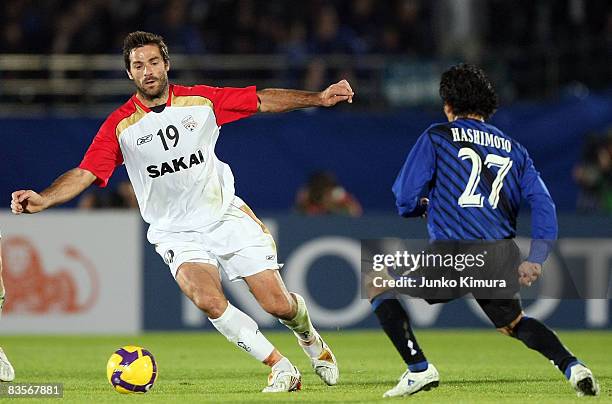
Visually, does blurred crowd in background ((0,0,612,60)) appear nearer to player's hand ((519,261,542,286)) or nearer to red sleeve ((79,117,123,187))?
red sleeve ((79,117,123,187))

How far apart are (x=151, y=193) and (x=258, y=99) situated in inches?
36.6

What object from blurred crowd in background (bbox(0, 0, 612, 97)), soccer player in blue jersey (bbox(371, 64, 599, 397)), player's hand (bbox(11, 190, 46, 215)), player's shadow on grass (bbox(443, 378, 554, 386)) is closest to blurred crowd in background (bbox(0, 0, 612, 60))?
blurred crowd in background (bbox(0, 0, 612, 97))

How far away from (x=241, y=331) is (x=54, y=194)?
1.46m

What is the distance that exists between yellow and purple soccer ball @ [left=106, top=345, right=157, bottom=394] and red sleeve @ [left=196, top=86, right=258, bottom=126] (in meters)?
1.62

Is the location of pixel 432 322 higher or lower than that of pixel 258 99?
lower

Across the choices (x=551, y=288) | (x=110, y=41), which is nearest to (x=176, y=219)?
(x=551, y=288)

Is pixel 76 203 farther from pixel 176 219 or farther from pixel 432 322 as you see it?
pixel 176 219

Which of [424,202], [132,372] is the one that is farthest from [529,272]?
[132,372]

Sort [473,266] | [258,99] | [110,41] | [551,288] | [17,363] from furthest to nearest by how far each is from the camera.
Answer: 1. [110,41]
2. [551,288]
3. [17,363]
4. [258,99]
5. [473,266]

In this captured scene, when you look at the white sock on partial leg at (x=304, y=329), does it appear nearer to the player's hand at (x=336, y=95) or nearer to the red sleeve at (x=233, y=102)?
the red sleeve at (x=233, y=102)

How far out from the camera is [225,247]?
26.9 ft

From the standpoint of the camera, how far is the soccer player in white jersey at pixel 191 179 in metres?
8.06

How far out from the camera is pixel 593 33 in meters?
18.2

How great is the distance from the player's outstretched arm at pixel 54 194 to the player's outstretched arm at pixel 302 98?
1.21 m
